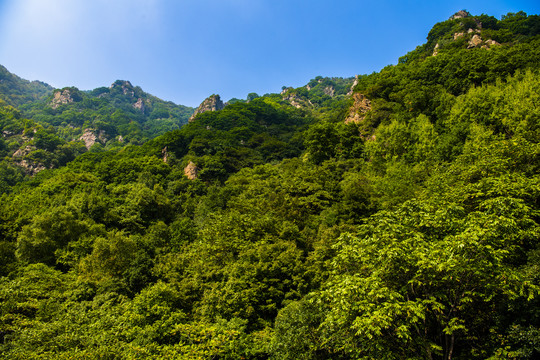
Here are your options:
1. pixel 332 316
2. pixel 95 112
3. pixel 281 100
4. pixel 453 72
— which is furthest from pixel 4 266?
pixel 95 112

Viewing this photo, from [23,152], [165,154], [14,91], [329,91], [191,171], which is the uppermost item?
[329,91]

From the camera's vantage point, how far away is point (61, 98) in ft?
486

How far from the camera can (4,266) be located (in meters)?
24.2

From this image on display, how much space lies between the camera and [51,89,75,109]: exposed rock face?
145500 mm

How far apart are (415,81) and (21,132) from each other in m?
116

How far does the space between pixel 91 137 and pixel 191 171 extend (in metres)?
86.9

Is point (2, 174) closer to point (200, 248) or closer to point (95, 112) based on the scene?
point (200, 248)

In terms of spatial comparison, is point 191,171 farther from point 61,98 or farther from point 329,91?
point 61,98

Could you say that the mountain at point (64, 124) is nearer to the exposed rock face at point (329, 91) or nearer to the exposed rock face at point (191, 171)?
the exposed rock face at point (191, 171)

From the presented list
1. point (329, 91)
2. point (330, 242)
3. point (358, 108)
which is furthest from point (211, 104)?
point (330, 242)

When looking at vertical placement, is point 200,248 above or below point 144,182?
below

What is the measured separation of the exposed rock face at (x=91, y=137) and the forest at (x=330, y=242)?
51601mm

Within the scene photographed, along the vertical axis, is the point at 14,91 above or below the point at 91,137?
above

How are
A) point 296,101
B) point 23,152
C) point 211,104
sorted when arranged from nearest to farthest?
1. point 23,152
2. point 211,104
3. point 296,101
